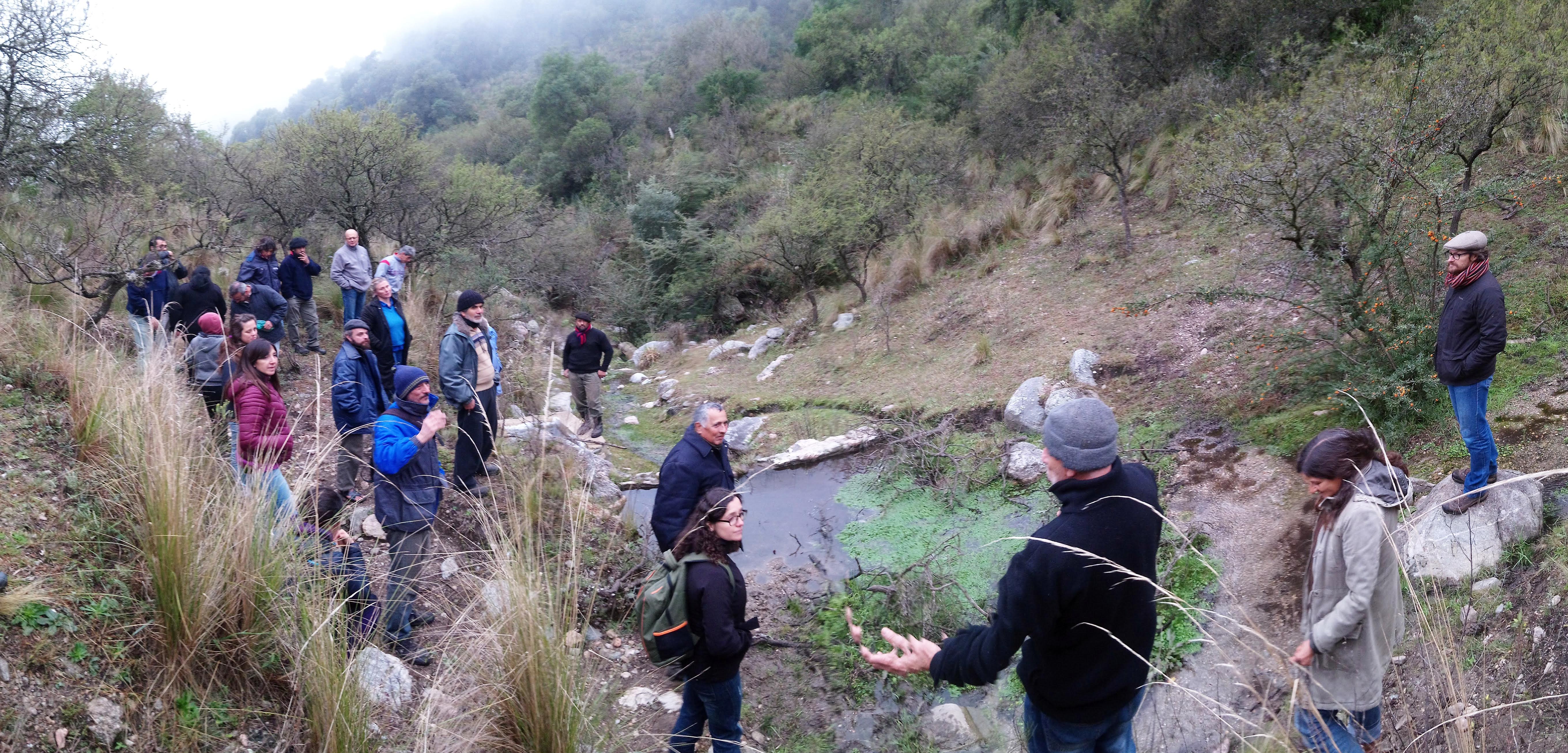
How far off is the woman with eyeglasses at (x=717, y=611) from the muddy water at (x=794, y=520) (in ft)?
5.17

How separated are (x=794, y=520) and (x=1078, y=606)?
4.66 meters

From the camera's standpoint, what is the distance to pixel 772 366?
11.8 meters

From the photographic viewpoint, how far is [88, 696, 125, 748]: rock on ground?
2270 millimetres

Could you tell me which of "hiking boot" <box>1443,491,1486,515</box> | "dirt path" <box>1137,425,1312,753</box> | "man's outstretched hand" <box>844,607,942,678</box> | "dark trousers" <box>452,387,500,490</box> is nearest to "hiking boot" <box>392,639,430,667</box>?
"dark trousers" <box>452,387,500,490</box>

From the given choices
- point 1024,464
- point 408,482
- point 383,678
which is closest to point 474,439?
point 408,482

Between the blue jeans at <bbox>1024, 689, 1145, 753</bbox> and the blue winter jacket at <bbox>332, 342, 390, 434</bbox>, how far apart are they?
4015 millimetres

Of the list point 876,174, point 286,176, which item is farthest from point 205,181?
point 876,174

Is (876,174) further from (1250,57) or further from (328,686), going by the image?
(328,686)

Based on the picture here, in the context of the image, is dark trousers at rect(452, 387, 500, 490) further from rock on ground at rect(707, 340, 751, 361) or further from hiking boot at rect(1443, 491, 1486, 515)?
rock on ground at rect(707, 340, 751, 361)

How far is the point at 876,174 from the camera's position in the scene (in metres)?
15.2

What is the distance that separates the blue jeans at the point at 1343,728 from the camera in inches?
91.3

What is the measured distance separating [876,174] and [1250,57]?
643cm

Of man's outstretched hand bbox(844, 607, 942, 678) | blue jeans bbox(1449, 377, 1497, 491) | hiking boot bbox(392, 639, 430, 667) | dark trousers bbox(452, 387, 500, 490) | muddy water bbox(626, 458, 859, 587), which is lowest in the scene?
muddy water bbox(626, 458, 859, 587)

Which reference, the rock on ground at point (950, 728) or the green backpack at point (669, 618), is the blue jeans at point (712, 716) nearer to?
the green backpack at point (669, 618)
